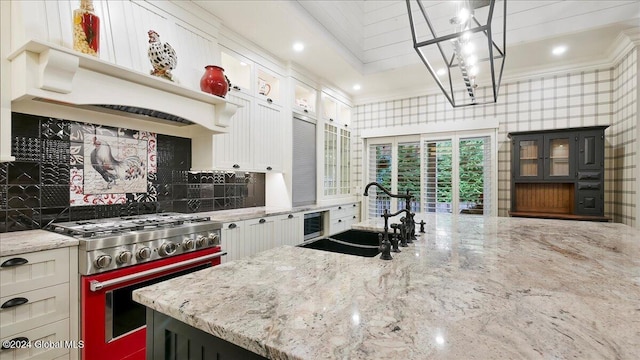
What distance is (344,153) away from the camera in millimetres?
5094

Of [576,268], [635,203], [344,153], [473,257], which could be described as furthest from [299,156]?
[635,203]

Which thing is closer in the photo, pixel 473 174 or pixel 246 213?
pixel 246 213

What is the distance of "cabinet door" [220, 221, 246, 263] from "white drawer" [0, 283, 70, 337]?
3.48ft

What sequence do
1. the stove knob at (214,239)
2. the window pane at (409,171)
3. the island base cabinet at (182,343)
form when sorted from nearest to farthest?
the island base cabinet at (182,343) < the stove knob at (214,239) < the window pane at (409,171)

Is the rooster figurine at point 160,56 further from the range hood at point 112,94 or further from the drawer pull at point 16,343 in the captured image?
the drawer pull at point 16,343

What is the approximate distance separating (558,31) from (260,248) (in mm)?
3811

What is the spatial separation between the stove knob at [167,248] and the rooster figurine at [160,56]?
1236 millimetres

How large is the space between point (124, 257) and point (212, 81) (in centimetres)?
153

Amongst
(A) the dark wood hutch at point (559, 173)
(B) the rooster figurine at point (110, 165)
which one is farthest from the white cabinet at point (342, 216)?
(B) the rooster figurine at point (110, 165)

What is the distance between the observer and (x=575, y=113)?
145 inches

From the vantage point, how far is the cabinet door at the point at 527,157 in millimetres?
3543

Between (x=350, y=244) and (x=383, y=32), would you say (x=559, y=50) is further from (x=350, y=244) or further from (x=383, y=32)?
(x=350, y=244)

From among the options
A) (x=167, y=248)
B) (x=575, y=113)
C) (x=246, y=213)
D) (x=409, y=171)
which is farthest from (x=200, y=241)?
(x=575, y=113)

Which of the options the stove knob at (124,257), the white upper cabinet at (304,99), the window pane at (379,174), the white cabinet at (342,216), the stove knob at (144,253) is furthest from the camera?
the window pane at (379,174)
